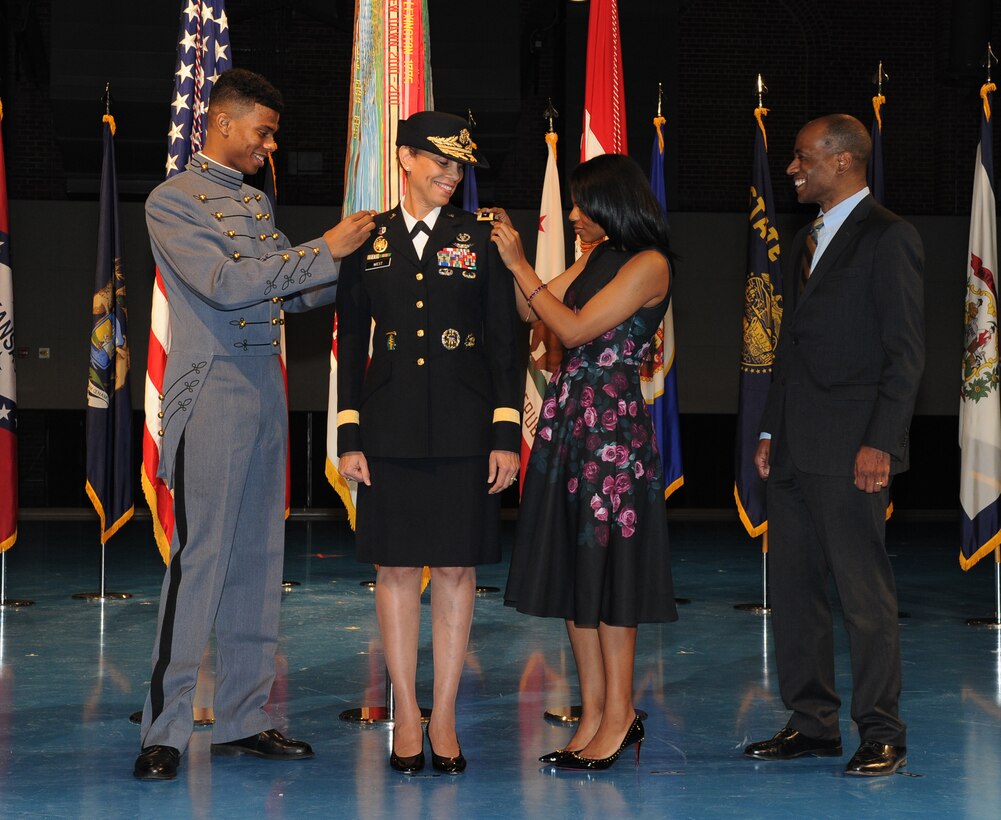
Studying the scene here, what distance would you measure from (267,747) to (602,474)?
120 cm

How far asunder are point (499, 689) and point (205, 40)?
3097 mm

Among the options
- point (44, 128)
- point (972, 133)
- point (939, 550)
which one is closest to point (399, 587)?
point (939, 550)

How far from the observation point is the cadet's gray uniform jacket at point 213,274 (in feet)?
10.6

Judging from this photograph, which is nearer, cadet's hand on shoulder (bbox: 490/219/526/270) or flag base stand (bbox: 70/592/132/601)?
cadet's hand on shoulder (bbox: 490/219/526/270)

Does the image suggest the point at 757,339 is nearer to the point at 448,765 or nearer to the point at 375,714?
the point at 375,714

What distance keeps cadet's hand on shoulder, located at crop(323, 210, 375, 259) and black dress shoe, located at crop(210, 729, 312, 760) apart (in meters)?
1.35

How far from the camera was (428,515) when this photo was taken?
3240mm

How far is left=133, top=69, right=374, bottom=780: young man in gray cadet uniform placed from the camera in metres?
3.25

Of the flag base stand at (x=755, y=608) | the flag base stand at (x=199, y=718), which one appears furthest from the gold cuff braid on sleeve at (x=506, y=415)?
the flag base stand at (x=755, y=608)

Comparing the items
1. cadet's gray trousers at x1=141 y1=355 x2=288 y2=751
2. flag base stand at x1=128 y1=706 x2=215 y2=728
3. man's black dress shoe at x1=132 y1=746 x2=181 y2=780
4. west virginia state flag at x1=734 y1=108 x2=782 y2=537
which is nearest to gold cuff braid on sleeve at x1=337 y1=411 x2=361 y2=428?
cadet's gray trousers at x1=141 y1=355 x2=288 y2=751

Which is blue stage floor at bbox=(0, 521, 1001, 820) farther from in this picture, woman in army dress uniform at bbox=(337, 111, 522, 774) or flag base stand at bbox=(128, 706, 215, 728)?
woman in army dress uniform at bbox=(337, 111, 522, 774)

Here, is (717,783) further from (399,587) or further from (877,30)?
(877,30)

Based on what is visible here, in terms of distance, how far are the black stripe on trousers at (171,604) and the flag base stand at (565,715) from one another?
1.28 m

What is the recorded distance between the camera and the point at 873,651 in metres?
3.35
